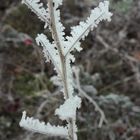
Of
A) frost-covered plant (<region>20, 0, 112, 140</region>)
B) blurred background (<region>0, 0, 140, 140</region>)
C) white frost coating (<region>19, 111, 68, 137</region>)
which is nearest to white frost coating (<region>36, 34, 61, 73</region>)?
frost-covered plant (<region>20, 0, 112, 140</region>)

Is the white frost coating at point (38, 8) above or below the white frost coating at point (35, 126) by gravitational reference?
above

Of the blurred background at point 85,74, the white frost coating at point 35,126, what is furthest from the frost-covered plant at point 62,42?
the blurred background at point 85,74

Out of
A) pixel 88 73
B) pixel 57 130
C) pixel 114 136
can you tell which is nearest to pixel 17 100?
pixel 88 73

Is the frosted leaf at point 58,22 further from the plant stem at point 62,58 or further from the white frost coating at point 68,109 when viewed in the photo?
the white frost coating at point 68,109

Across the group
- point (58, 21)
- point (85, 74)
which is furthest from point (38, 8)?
point (85, 74)

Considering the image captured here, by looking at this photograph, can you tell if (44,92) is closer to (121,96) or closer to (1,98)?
(1,98)

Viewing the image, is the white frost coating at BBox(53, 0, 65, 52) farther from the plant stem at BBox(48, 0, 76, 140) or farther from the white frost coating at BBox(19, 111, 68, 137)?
the white frost coating at BBox(19, 111, 68, 137)

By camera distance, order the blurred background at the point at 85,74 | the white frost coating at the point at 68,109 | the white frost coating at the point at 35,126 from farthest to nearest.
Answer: the blurred background at the point at 85,74, the white frost coating at the point at 35,126, the white frost coating at the point at 68,109
